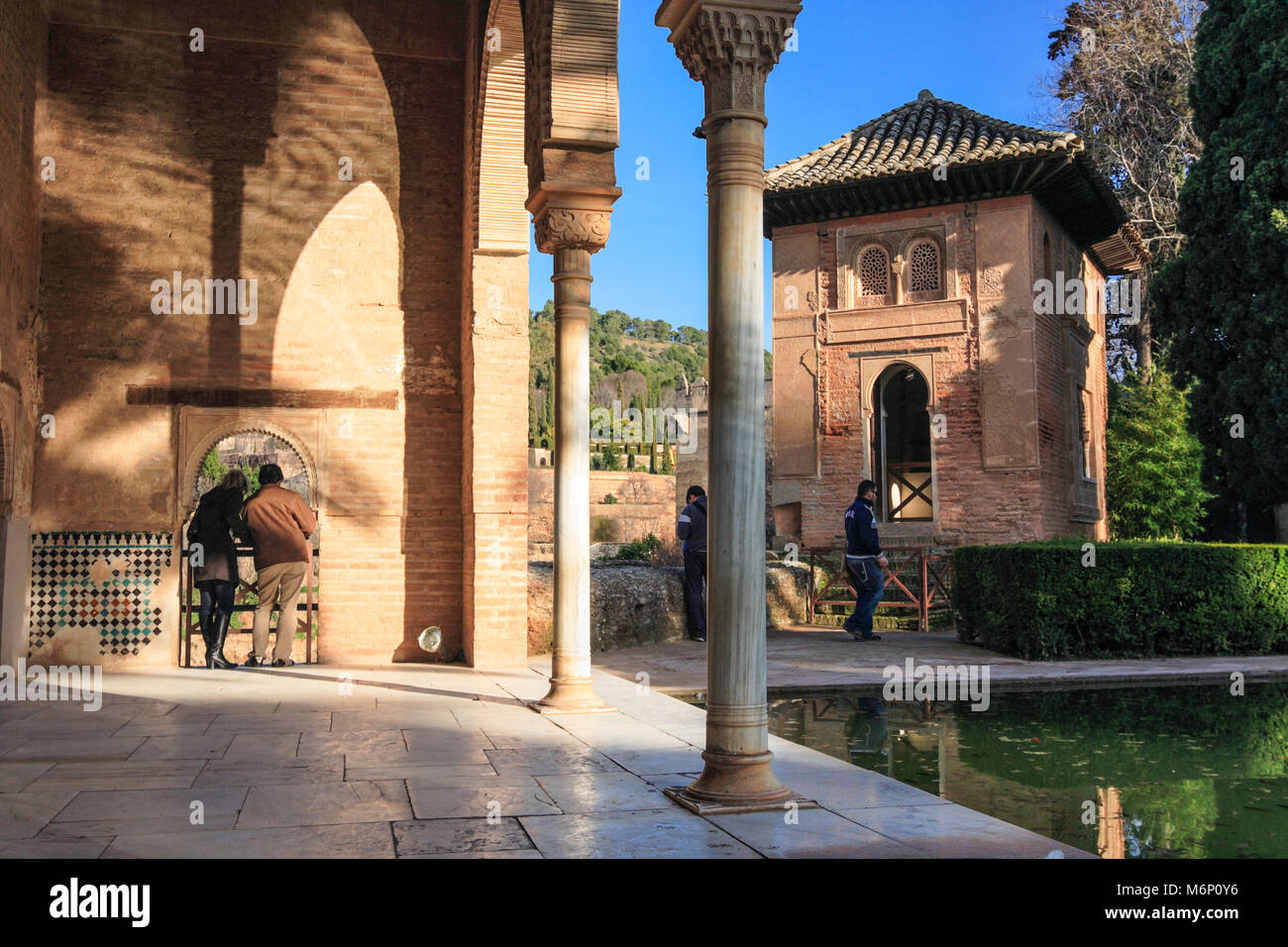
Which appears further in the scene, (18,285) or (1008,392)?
(1008,392)

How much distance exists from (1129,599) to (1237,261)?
771cm

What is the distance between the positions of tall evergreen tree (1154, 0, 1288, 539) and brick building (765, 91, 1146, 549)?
6.83ft

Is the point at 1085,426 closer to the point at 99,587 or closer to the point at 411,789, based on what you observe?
the point at 99,587

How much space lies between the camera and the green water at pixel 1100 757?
191 inches

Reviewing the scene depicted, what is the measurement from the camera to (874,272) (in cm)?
2022

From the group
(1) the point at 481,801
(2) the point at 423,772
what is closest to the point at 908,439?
(2) the point at 423,772

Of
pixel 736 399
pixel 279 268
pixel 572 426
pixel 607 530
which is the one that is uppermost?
pixel 279 268

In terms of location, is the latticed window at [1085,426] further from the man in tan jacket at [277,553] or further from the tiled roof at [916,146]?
the man in tan jacket at [277,553]

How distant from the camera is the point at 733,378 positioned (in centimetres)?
477

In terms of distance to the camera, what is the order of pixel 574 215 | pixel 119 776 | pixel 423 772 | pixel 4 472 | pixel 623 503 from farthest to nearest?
pixel 623 503 → pixel 4 472 → pixel 574 215 → pixel 423 772 → pixel 119 776

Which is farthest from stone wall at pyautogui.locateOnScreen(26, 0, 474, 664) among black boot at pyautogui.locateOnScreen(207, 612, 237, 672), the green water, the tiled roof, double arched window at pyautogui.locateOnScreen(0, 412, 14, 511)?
the tiled roof

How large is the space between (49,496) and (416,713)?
4.96 m

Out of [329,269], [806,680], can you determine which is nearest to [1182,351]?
[806,680]
